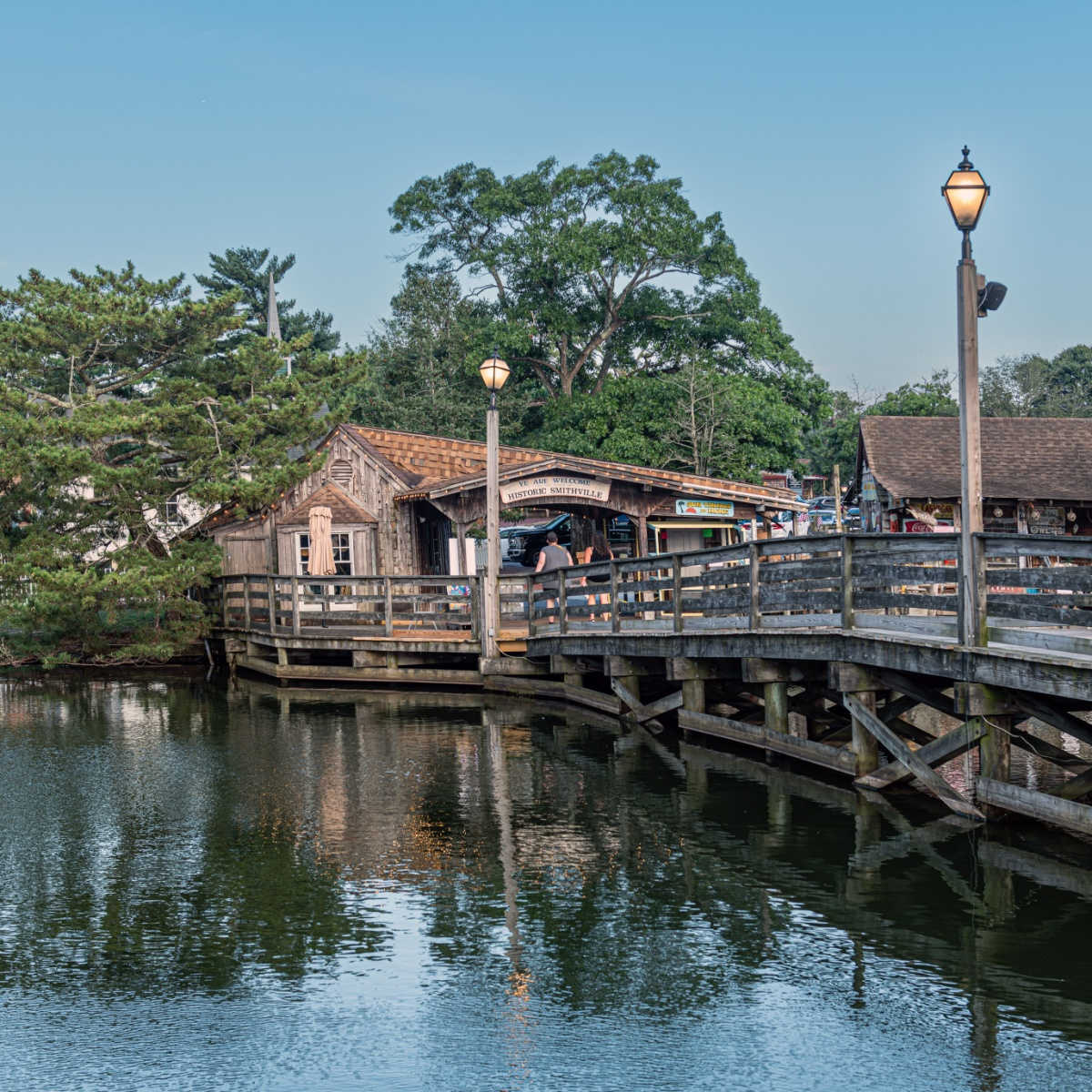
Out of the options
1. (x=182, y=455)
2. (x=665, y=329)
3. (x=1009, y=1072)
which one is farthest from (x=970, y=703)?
(x=665, y=329)

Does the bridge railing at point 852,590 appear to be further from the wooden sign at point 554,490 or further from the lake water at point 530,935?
the wooden sign at point 554,490

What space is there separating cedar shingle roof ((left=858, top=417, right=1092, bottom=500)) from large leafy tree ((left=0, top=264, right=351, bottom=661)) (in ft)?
44.7

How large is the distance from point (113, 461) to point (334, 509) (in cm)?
566

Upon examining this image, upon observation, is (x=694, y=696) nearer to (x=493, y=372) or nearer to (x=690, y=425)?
(x=493, y=372)

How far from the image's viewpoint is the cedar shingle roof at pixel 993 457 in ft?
97.9

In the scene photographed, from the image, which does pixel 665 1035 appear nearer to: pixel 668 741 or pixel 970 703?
pixel 970 703

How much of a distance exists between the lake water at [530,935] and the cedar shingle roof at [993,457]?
1661cm

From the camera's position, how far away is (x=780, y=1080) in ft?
21.4

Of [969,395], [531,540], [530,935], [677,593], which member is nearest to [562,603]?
[677,593]

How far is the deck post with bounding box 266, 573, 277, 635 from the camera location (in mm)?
26219

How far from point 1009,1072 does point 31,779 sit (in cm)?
1238

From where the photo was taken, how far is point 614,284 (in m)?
47.5

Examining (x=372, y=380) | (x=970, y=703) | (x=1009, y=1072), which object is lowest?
(x=1009, y=1072)

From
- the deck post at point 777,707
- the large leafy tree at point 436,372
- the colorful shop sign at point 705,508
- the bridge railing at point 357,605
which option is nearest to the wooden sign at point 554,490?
the colorful shop sign at point 705,508
